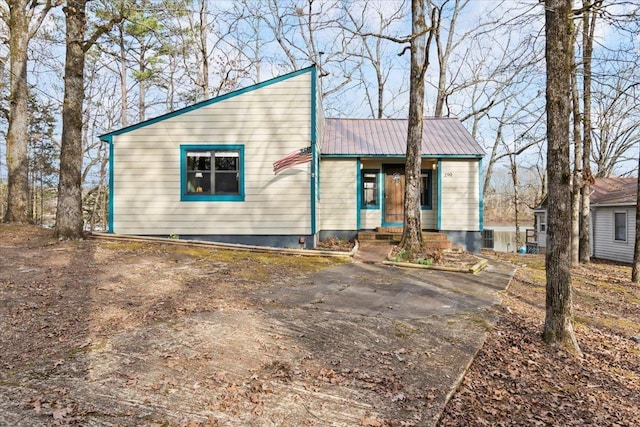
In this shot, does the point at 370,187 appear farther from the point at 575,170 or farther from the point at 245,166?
the point at 575,170

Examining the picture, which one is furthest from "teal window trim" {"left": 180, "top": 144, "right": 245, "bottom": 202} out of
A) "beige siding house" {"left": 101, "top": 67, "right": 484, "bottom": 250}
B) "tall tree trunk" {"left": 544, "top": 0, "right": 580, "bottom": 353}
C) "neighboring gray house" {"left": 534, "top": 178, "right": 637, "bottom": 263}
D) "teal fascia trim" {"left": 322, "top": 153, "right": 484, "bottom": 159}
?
"neighboring gray house" {"left": 534, "top": 178, "right": 637, "bottom": 263}

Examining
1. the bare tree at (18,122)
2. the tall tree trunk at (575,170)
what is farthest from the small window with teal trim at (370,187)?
the bare tree at (18,122)

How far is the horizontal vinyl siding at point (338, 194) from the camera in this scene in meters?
12.4

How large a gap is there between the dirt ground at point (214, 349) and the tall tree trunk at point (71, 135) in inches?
98.3

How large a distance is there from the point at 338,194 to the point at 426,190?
3.14m

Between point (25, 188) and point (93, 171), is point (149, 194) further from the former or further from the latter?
point (93, 171)

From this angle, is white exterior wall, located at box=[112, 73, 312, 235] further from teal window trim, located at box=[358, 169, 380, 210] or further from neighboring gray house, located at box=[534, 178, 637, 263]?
neighboring gray house, located at box=[534, 178, 637, 263]

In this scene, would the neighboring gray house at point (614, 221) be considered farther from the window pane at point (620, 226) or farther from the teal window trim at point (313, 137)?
the teal window trim at point (313, 137)

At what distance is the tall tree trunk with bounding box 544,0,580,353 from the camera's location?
14.3 ft

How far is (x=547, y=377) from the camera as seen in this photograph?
11.9 feet

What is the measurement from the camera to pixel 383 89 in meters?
27.1

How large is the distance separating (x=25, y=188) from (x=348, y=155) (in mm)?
9907

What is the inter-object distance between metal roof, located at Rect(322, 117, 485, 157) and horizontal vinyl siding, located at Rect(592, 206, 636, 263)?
9.19 meters

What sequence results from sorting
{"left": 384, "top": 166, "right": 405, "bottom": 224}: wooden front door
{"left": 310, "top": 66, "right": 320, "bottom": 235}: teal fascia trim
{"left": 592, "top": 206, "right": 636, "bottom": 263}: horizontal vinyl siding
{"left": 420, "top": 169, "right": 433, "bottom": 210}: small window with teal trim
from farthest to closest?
{"left": 592, "top": 206, "right": 636, "bottom": 263}: horizontal vinyl siding, {"left": 384, "top": 166, "right": 405, "bottom": 224}: wooden front door, {"left": 420, "top": 169, "right": 433, "bottom": 210}: small window with teal trim, {"left": 310, "top": 66, "right": 320, "bottom": 235}: teal fascia trim
